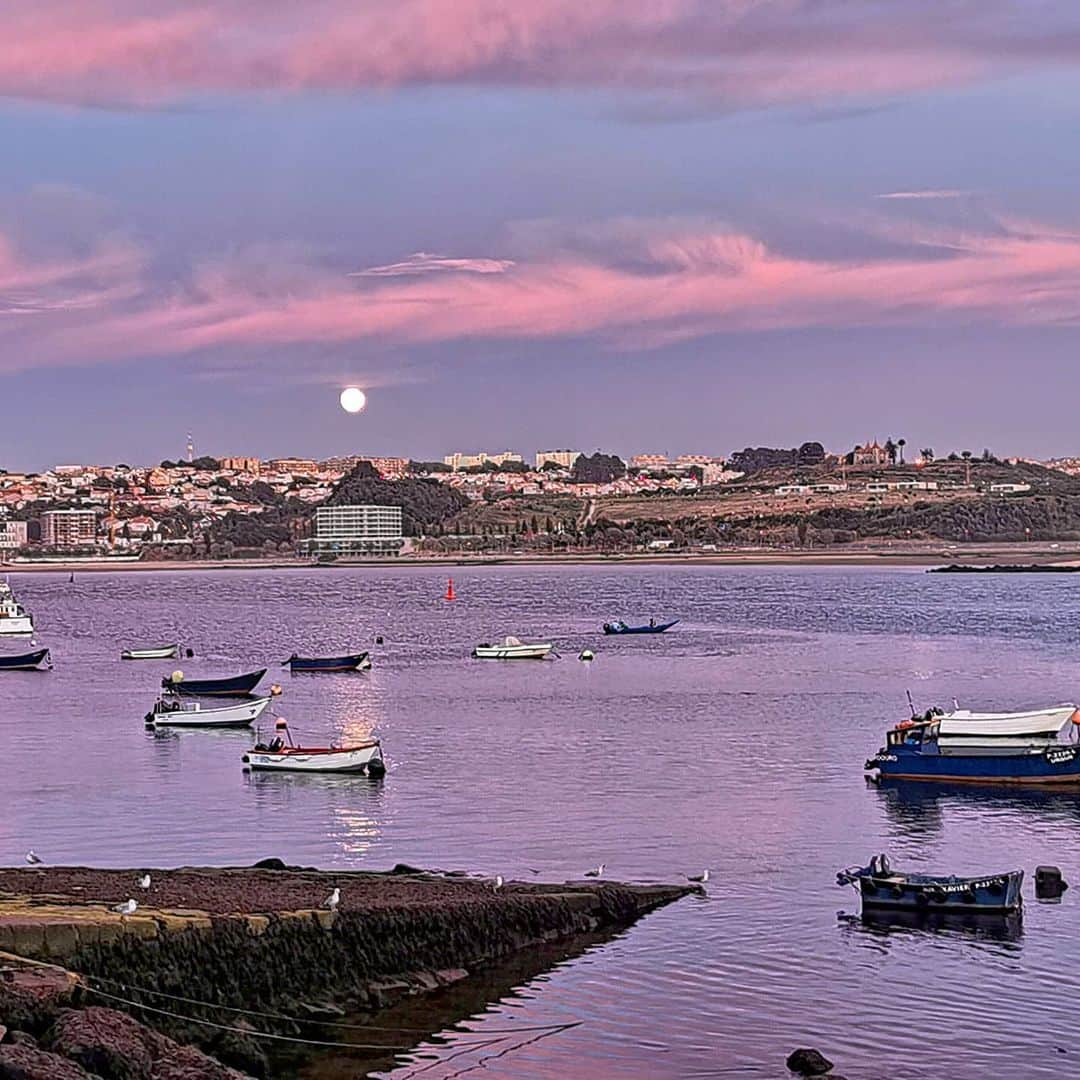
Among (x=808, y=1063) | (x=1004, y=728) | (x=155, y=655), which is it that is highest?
(x=1004, y=728)

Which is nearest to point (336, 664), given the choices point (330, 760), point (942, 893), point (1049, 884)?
point (330, 760)

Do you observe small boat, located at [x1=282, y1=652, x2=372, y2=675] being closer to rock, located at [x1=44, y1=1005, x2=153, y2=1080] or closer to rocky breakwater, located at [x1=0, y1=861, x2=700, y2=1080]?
rocky breakwater, located at [x1=0, y1=861, x2=700, y2=1080]

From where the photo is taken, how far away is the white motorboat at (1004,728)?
39500mm

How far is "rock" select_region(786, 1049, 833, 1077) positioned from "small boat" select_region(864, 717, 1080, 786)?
20603 millimetres

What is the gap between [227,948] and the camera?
19.1 metres

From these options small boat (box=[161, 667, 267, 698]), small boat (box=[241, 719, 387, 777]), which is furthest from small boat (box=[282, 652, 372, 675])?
small boat (box=[241, 719, 387, 777])

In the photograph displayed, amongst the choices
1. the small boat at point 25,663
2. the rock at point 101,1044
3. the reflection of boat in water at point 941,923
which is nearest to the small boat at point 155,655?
the small boat at point 25,663

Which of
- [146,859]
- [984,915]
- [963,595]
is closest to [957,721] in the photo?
[984,915]

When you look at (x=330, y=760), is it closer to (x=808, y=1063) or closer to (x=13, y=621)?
(x=808, y=1063)

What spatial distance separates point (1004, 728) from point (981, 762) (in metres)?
1.70

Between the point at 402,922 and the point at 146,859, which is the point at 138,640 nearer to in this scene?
the point at 146,859

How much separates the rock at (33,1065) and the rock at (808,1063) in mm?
7442

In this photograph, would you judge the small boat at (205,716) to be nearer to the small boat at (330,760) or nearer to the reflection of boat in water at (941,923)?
the small boat at (330,760)

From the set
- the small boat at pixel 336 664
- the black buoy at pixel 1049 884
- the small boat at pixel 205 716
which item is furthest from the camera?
the small boat at pixel 336 664
